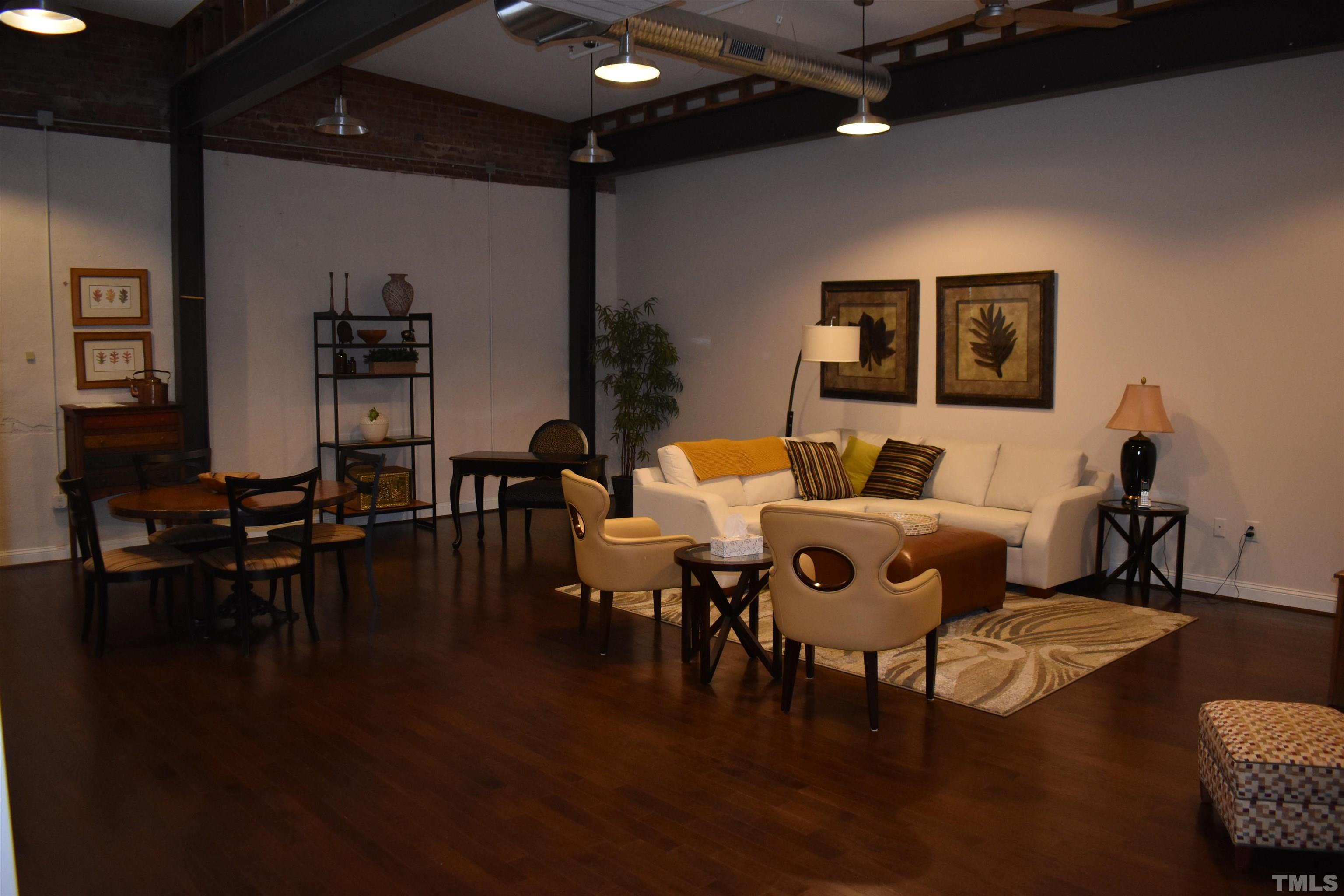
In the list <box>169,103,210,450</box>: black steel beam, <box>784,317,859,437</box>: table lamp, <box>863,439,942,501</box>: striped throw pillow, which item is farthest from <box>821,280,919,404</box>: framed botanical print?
<box>169,103,210,450</box>: black steel beam

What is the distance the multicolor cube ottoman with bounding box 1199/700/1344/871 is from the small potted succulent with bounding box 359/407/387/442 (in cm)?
678

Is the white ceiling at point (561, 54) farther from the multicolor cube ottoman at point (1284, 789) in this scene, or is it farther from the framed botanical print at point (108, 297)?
the multicolor cube ottoman at point (1284, 789)

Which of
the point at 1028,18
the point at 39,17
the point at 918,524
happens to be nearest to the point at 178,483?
the point at 39,17

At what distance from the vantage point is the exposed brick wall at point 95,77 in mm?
6797

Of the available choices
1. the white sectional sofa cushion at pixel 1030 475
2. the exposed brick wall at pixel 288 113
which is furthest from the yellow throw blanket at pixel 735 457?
the exposed brick wall at pixel 288 113

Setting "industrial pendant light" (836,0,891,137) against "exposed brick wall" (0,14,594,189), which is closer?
"industrial pendant light" (836,0,891,137)

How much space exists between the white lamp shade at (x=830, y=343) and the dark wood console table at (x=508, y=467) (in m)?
1.73

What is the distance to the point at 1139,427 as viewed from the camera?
6098 millimetres

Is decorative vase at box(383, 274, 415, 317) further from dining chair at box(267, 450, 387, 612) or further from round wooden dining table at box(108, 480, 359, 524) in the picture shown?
round wooden dining table at box(108, 480, 359, 524)

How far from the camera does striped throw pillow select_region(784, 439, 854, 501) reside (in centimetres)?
716

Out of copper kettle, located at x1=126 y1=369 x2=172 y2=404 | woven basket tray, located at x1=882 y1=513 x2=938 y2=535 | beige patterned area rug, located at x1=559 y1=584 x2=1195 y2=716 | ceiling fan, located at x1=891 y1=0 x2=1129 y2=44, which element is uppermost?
ceiling fan, located at x1=891 y1=0 x2=1129 y2=44

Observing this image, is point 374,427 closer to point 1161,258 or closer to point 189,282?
point 189,282

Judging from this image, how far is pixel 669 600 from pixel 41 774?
333 cm

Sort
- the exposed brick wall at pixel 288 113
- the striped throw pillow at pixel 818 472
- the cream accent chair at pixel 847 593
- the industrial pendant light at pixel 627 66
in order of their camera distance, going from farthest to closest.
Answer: the striped throw pillow at pixel 818 472, the exposed brick wall at pixel 288 113, the industrial pendant light at pixel 627 66, the cream accent chair at pixel 847 593
